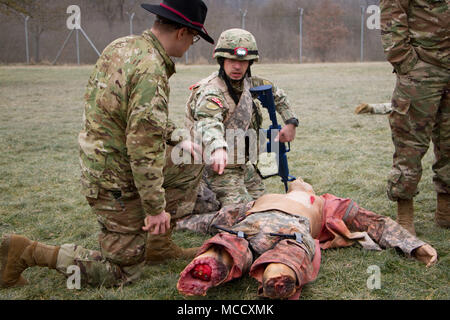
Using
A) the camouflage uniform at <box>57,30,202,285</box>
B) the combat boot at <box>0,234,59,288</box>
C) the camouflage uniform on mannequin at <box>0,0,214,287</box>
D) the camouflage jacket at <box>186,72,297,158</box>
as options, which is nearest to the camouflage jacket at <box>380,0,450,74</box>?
the camouflage jacket at <box>186,72,297,158</box>

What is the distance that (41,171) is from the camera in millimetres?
6344

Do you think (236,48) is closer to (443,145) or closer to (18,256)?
(443,145)

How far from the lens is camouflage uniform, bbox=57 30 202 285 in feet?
8.81

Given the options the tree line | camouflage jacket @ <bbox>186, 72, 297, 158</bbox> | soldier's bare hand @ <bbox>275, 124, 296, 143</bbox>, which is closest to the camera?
camouflage jacket @ <bbox>186, 72, 297, 158</bbox>

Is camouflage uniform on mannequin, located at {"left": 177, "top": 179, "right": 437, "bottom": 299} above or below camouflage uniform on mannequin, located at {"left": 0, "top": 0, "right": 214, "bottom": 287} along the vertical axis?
below

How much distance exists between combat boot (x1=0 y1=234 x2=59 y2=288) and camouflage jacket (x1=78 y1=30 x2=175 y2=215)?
1.58 feet

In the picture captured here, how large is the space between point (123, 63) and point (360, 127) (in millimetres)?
7226

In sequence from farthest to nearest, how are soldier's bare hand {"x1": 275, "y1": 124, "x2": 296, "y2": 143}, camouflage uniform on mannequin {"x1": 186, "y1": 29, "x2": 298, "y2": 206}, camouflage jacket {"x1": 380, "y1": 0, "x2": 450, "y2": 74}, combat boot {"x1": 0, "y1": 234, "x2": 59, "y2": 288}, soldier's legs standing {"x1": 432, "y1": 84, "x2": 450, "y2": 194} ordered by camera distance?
soldier's bare hand {"x1": 275, "y1": 124, "x2": 296, "y2": 143} → camouflage uniform on mannequin {"x1": 186, "y1": 29, "x2": 298, "y2": 206} → soldier's legs standing {"x1": 432, "y1": 84, "x2": 450, "y2": 194} → camouflage jacket {"x1": 380, "y1": 0, "x2": 450, "y2": 74} → combat boot {"x1": 0, "y1": 234, "x2": 59, "y2": 288}

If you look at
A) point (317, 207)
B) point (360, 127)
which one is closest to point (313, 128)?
point (360, 127)

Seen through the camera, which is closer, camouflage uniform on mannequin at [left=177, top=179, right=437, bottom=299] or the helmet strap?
camouflage uniform on mannequin at [left=177, top=179, right=437, bottom=299]

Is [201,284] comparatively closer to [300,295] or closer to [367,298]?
[300,295]

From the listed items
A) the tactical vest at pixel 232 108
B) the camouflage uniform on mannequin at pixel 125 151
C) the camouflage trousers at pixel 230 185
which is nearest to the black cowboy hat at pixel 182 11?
the camouflage uniform on mannequin at pixel 125 151

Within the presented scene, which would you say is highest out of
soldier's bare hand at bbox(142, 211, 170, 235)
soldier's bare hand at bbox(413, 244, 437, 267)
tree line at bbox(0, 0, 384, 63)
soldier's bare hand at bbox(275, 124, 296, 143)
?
tree line at bbox(0, 0, 384, 63)

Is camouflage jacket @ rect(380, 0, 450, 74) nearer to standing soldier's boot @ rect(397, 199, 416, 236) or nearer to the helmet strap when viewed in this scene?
standing soldier's boot @ rect(397, 199, 416, 236)
